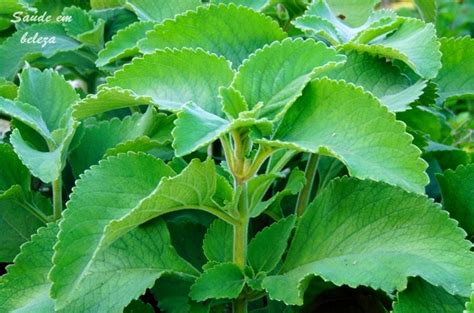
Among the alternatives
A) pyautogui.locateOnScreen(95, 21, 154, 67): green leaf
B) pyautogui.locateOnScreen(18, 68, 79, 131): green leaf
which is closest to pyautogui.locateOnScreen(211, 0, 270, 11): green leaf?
pyautogui.locateOnScreen(95, 21, 154, 67): green leaf

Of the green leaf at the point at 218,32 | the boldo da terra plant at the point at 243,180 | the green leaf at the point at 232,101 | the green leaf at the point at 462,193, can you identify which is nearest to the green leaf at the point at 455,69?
the boldo da terra plant at the point at 243,180

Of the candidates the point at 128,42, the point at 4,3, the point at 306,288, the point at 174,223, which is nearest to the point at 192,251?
the point at 174,223

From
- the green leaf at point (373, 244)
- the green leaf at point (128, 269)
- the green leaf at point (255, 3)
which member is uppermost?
the green leaf at point (255, 3)

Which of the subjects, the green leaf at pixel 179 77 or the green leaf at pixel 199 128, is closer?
the green leaf at pixel 199 128

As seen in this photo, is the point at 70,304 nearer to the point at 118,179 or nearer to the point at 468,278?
the point at 118,179

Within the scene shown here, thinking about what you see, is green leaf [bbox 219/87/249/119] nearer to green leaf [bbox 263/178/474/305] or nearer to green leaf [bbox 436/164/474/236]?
green leaf [bbox 263/178/474/305]

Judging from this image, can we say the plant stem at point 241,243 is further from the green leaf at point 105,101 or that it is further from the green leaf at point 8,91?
the green leaf at point 8,91

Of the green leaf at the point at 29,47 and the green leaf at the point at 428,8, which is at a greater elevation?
the green leaf at the point at 29,47
